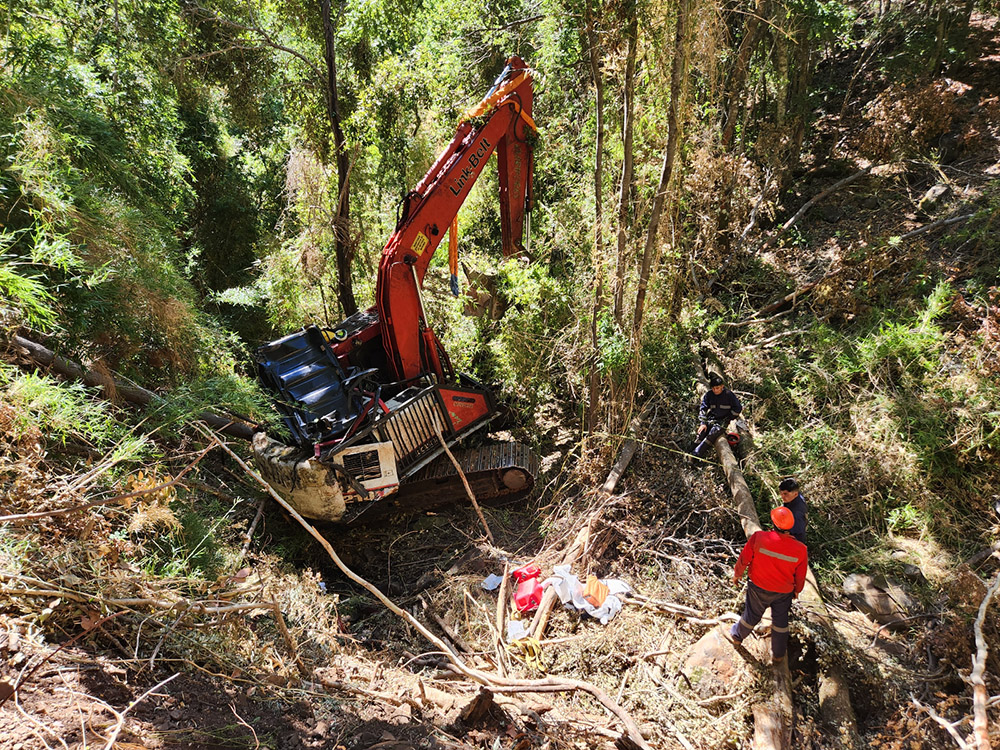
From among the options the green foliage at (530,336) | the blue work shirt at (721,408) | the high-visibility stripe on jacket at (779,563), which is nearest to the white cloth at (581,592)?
the high-visibility stripe on jacket at (779,563)

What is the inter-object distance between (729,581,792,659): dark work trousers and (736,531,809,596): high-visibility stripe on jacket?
0.15ft

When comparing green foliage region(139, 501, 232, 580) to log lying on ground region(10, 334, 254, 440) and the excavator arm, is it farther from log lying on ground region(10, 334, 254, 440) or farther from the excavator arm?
the excavator arm

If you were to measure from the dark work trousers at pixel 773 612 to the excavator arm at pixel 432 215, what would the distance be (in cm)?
352

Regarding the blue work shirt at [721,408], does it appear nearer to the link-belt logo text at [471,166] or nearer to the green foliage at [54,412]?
the link-belt logo text at [471,166]

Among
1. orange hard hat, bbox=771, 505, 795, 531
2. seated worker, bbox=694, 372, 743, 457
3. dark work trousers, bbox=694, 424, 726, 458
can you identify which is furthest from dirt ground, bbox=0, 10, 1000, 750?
orange hard hat, bbox=771, 505, 795, 531

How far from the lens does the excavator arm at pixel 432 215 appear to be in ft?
18.4

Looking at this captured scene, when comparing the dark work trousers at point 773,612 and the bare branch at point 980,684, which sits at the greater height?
the dark work trousers at point 773,612

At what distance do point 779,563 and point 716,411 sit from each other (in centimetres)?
194

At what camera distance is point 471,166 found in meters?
5.86

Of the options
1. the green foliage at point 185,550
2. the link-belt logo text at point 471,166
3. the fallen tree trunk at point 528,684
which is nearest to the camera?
the fallen tree trunk at point 528,684

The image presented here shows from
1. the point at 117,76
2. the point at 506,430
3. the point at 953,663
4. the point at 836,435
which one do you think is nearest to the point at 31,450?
the point at 506,430

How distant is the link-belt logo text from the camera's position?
5.79 m

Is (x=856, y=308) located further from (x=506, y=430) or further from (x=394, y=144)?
(x=394, y=144)

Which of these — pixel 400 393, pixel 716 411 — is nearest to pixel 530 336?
pixel 400 393
